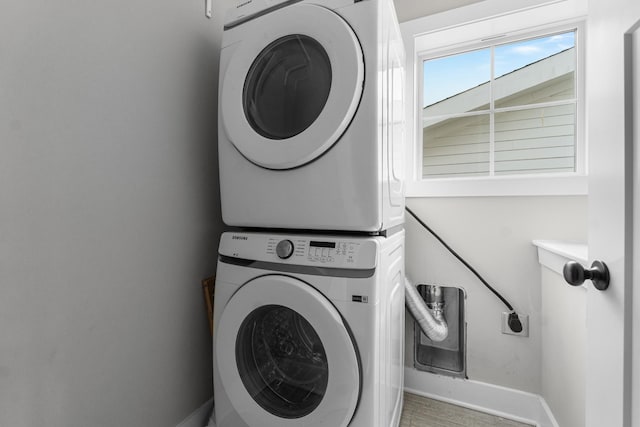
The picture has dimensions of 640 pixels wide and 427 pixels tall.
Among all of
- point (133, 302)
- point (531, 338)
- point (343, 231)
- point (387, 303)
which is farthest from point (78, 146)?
point (531, 338)

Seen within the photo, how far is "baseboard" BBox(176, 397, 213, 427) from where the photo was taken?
49.4 inches

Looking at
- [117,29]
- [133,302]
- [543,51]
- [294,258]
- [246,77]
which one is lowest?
[133,302]

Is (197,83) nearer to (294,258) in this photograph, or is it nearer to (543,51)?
(294,258)

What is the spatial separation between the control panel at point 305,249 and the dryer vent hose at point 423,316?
745 mm

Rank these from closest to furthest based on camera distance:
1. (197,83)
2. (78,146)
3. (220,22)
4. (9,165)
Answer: (9,165) → (78,146) → (197,83) → (220,22)

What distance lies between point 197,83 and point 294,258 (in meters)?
0.89

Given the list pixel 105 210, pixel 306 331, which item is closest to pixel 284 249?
pixel 306 331

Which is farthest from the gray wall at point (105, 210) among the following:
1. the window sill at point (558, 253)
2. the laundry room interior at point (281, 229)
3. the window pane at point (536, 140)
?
the window pane at point (536, 140)

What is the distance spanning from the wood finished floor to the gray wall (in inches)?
38.9

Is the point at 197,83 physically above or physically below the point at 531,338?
above

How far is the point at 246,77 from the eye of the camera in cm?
112

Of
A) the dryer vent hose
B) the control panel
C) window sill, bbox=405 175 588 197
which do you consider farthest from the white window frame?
the control panel

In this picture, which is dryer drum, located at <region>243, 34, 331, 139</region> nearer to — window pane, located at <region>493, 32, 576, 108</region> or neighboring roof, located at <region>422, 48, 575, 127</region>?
neighboring roof, located at <region>422, 48, 575, 127</region>

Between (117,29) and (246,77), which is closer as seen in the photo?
(117,29)
